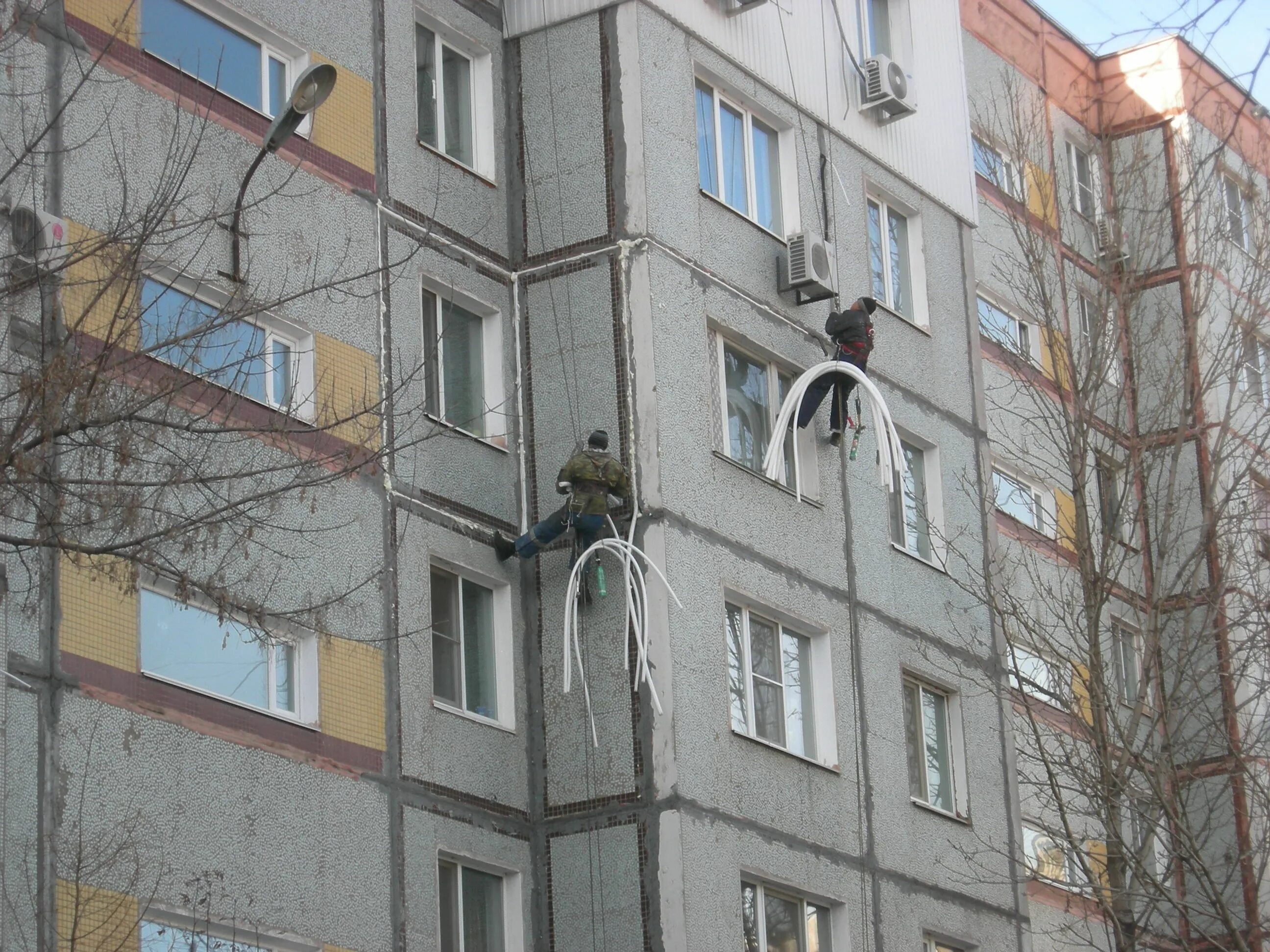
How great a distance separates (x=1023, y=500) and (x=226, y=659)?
14.8 meters

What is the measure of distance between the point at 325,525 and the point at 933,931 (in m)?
7.29

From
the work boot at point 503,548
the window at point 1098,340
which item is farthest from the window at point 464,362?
the window at point 1098,340

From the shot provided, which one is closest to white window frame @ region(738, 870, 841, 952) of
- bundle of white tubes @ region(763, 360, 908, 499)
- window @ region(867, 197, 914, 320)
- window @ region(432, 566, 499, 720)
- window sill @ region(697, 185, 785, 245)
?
window @ region(432, 566, 499, 720)

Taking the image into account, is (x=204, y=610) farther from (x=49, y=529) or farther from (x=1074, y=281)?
(x=1074, y=281)

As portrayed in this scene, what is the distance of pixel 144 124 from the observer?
1842cm

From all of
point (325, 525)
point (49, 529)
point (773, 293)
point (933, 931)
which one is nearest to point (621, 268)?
point (773, 293)

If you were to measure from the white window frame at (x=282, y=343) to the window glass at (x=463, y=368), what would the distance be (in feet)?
5.79

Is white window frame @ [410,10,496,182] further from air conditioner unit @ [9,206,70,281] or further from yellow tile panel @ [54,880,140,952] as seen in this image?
yellow tile panel @ [54,880,140,952]

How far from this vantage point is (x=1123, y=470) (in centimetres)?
2405

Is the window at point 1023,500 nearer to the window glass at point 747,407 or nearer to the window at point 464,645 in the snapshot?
the window glass at point 747,407

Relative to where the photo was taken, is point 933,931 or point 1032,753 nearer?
point 933,931

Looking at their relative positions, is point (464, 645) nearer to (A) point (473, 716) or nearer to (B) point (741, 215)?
(A) point (473, 716)

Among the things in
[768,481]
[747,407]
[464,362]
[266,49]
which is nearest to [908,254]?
[747,407]

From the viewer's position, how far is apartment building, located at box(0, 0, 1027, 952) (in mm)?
16984
